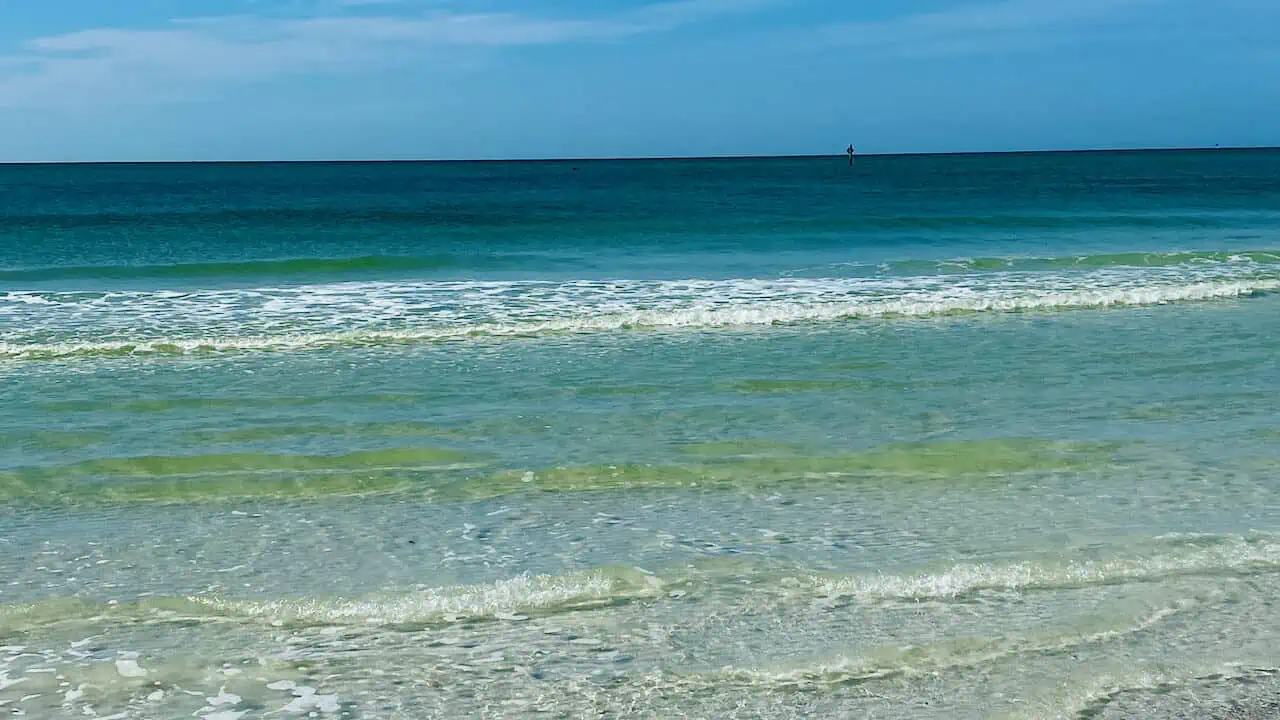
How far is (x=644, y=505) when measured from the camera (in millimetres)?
7926

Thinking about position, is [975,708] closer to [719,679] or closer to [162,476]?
[719,679]

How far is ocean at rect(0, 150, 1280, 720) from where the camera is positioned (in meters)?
5.25

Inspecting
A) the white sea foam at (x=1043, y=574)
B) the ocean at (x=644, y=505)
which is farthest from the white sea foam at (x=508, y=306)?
the white sea foam at (x=1043, y=574)

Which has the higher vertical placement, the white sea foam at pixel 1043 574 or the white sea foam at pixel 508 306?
the white sea foam at pixel 508 306

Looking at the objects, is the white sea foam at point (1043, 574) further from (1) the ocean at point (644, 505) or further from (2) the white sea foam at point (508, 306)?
(2) the white sea foam at point (508, 306)

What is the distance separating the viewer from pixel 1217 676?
5164mm

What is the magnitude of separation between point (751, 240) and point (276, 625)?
1100 inches

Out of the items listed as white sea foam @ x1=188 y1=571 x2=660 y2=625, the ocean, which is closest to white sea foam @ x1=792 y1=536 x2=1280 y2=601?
the ocean

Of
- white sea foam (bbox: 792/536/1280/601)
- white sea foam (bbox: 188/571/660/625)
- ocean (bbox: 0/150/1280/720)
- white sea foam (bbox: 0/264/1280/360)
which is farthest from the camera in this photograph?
white sea foam (bbox: 0/264/1280/360)

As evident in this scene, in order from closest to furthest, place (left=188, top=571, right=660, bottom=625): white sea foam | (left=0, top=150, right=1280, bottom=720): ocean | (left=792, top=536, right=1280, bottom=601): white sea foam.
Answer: (left=0, top=150, right=1280, bottom=720): ocean, (left=188, top=571, right=660, bottom=625): white sea foam, (left=792, top=536, right=1280, bottom=601): white sea foam

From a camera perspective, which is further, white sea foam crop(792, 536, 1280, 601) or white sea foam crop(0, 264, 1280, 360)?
white sea foam crop(0, 264, 1280, 360)

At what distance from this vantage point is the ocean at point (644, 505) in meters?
5.25

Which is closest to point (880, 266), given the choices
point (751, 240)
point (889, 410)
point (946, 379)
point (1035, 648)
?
point (751, 240)

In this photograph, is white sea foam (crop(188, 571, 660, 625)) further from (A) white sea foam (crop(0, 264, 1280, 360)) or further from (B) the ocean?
(A) white sea foam (crop(0, 264, 1280, 360))
